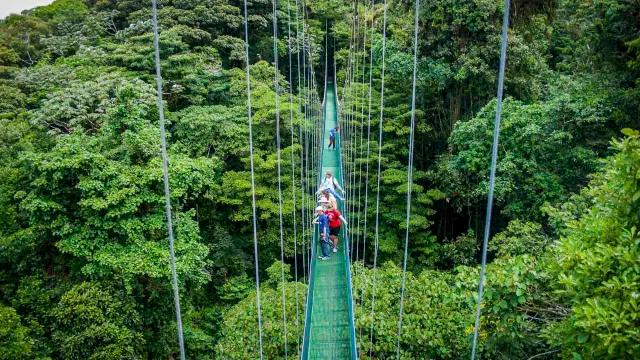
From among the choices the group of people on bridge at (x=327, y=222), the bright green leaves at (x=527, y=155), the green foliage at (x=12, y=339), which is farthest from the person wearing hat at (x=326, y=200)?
the green foliage at (x=12, y=339)

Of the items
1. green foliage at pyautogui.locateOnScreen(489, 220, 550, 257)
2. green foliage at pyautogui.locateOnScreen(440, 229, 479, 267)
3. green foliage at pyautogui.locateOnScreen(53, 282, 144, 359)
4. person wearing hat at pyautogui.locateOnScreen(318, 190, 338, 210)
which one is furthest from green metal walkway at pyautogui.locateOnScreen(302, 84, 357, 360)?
green foliage at pyautogui.locateOnScreen(440, 229, 479, 267)

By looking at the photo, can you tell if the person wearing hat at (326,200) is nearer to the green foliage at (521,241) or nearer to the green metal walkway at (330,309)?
the green metal walkway at (330,309)

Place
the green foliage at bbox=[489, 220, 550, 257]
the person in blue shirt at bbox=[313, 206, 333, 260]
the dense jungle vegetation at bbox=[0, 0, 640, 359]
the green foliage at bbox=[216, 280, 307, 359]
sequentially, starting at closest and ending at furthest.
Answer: the dense jungle vegetation at bbox=[0, 0, 640, 359] < the green foliage at bbox=[216, 280, 307, 359] < the person in blue shirt at bbox=[313, 206, 333, 260] < the green foliage at bbox=[489, 220, 550, 257]

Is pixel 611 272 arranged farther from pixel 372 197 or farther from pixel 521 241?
pixel 372 197

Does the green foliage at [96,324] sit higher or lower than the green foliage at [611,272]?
lower

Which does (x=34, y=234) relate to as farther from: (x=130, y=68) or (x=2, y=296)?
(x=130, y=68)

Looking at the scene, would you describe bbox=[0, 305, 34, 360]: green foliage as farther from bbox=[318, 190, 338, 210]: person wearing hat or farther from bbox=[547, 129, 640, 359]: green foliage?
bbox=[547, 129, 640, 359]: green foliage

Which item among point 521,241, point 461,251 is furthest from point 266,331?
point 461,251
